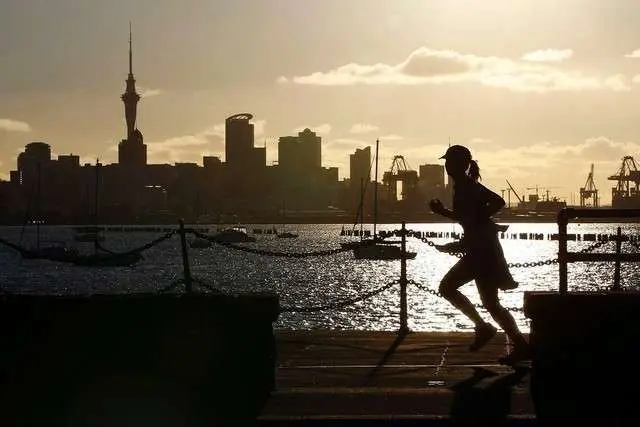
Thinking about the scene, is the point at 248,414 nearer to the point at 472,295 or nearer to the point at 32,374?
the point at 32,374

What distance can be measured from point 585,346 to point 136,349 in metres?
3.50

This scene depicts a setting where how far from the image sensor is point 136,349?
321 inches

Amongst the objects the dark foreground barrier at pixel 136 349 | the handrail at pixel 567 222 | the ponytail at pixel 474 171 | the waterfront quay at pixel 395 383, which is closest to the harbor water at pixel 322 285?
the waterfront quay at pixel 395 383

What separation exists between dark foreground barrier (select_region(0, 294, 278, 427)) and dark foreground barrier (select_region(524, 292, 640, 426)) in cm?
211

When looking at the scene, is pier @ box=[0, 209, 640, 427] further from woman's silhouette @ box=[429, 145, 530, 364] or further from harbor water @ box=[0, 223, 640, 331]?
harbor water @ box=[0, 223, 640, 331]

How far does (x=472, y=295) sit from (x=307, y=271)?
1377 inches

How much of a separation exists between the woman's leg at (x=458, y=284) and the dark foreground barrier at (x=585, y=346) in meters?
1.50

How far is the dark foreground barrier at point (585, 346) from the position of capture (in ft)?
24.9

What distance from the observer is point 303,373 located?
30.7 ft

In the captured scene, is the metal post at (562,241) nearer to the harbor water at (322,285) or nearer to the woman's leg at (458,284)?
the woman's leg at (458,284)

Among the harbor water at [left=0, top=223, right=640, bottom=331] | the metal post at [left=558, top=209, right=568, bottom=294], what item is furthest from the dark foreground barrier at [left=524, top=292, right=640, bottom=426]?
the harbor water at [left=0, top=223, right=640, bottom=331]

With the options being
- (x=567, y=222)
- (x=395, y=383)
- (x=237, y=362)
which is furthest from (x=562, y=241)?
(x=237, y=362)

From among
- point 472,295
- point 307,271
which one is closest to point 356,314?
point 472,295

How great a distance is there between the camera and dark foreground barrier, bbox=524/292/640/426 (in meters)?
7.59
